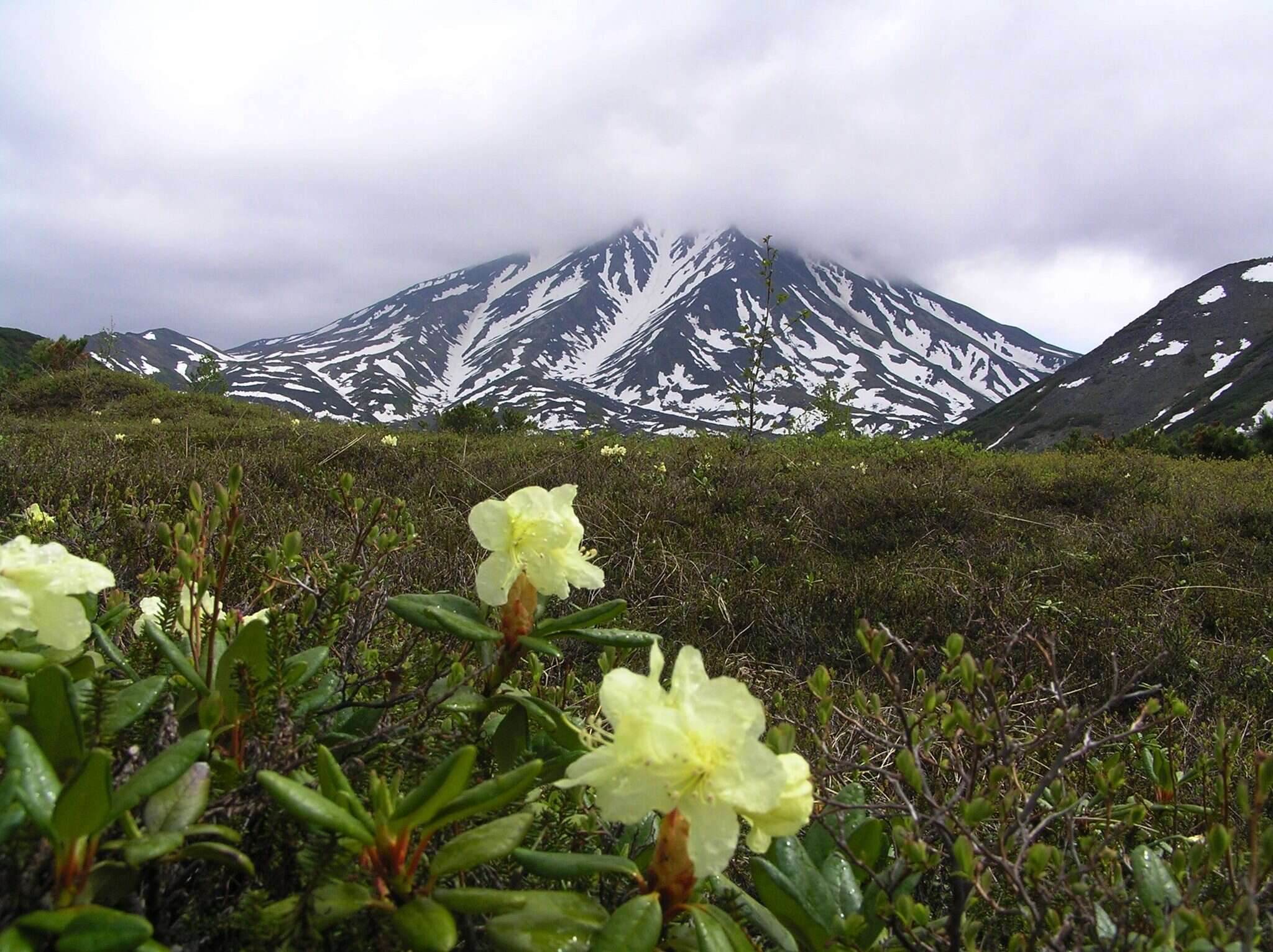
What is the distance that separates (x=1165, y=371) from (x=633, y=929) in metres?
66.6

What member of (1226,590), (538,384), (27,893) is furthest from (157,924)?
(538,384)

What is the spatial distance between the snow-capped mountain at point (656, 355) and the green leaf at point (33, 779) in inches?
4002

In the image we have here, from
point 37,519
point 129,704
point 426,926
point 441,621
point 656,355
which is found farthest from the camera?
point 656,355

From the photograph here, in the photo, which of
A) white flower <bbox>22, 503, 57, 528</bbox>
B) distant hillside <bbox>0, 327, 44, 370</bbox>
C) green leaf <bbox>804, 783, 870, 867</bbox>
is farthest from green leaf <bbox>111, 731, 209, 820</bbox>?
distant hillside <bbox>0, 327, 44, 370</bbox>

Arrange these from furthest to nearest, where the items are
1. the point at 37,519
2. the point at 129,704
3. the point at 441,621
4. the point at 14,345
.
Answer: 1. the point at 14,345
2. the point at 37,519
3. the point at 441,621
4. the point at 129,704

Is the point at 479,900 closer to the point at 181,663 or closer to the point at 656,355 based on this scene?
the point at 181,663

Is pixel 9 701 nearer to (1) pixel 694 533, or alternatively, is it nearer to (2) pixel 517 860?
(2) pixel 517 860

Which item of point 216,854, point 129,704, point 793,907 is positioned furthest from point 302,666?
point 793,907

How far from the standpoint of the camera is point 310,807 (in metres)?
0.76

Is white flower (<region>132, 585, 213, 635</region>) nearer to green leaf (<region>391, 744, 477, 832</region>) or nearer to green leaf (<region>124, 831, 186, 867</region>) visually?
green leaf (<region>124, 831, 186, 867</region>)

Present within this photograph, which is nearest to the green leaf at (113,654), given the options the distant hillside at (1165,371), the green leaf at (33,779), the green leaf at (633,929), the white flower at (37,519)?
the green leaf at (33,779)

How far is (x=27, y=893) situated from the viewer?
70cm

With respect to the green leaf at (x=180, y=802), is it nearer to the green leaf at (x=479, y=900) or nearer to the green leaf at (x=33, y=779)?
the green leaf at (x=33, y=779)

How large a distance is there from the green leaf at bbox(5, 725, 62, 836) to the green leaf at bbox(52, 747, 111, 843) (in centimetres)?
1
